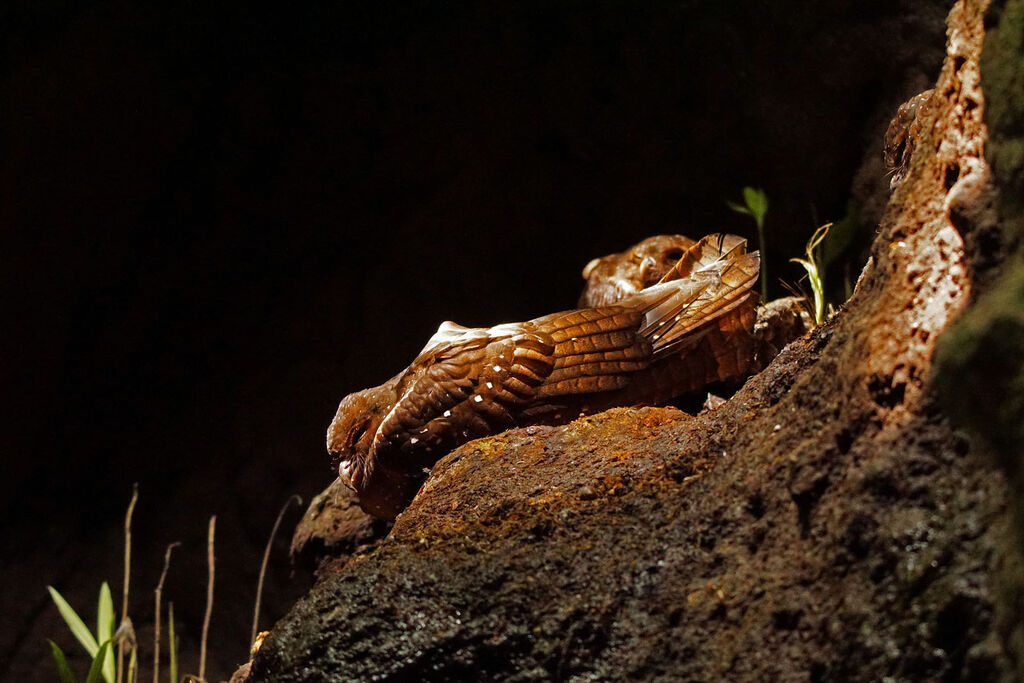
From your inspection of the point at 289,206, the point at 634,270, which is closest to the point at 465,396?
the point at 634,270

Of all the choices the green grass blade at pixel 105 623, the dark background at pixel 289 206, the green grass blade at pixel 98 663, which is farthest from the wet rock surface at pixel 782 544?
the dark background at pixel 289 206

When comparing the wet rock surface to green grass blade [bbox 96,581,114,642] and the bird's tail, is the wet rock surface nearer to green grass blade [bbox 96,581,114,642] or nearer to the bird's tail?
the bird's tail

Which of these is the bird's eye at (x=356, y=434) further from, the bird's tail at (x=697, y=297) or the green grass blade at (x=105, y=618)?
the green grass blade at (x=105, y=618)

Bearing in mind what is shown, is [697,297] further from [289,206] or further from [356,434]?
[289,206]

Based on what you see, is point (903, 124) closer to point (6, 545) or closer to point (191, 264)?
point (191, 264)

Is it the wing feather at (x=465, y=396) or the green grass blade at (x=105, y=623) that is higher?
the wing feather at (x=465, y=396)

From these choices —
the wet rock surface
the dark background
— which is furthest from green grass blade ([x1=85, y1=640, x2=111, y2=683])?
the dark background

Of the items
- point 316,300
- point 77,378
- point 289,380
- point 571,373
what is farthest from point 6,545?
point 571,373
